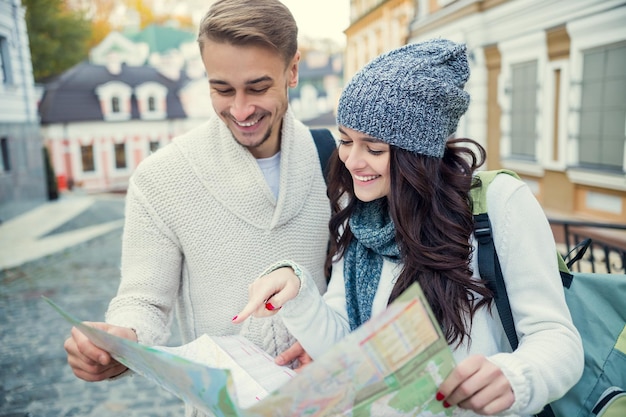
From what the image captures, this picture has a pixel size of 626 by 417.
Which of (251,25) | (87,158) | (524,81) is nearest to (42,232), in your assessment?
(87,158)

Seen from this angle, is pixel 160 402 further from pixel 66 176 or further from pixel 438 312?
pixel 66 176

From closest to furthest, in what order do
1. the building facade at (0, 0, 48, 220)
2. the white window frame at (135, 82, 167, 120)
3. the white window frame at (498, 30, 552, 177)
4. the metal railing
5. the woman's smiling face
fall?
the woman's smiling face, the metal railing, the white window frame at (498, 30, 552, 177), the building facade at (0, 0, 48, 220), the white window frame at (135, 82, 167, 120)

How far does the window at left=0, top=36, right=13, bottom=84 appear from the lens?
9.86 m

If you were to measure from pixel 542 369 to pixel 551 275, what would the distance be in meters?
0.21

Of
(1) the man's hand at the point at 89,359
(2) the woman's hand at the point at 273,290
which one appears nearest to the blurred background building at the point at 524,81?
(2) the woman's hand at the point at 273,290

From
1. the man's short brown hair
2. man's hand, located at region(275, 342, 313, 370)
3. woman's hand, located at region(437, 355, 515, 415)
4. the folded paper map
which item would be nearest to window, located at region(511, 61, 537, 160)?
the man's short brown hair

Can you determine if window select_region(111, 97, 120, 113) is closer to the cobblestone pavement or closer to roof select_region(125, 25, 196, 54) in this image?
roof select_region(125, 25, 196, 54)

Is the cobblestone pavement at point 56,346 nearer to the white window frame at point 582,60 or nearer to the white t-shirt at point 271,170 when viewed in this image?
the white t-shirt at point 271,170

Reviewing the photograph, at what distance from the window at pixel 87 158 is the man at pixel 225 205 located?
42.2 feet

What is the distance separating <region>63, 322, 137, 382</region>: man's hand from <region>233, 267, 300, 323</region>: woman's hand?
1.07ft

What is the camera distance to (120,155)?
13484 millimetres

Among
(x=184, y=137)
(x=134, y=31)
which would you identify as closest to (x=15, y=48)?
(x=134, y=31)

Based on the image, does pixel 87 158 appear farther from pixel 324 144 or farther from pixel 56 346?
pixel 324 144

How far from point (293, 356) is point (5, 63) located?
1110 centimetres
